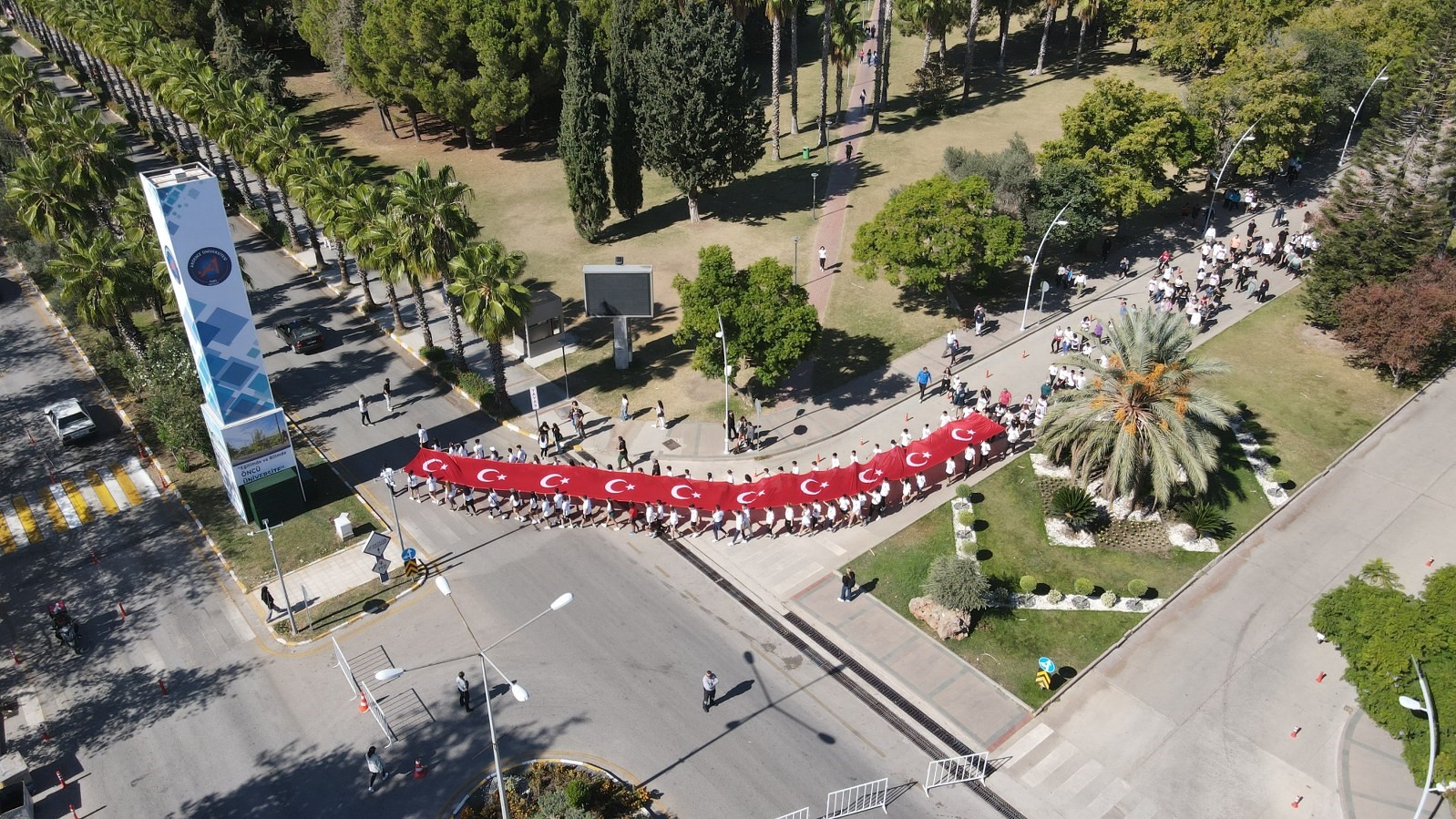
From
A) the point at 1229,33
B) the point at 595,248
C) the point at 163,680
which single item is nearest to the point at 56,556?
the point at 163,680

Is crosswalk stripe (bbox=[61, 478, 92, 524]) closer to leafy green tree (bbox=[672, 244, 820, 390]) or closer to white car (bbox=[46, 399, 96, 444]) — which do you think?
white car (bbox=[46, 399, 96, 444])

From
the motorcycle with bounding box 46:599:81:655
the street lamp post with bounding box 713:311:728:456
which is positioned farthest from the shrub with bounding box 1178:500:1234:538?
the motorcycle with bounding box 46:599:81:655

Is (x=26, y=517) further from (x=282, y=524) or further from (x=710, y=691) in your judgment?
(x=710, y=691)

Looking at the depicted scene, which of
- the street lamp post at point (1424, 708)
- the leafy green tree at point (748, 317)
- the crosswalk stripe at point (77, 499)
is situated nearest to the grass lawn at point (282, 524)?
the crosswalk stripe at point (77, 499)

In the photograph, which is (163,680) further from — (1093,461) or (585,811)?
(1093,461)

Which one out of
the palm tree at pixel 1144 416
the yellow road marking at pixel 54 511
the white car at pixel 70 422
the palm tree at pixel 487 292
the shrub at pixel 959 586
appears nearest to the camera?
the shrub at pixel 959 586

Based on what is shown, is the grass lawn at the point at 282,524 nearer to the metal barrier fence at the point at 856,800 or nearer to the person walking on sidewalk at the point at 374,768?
the person walking on sidewalk at the point at 374,768
